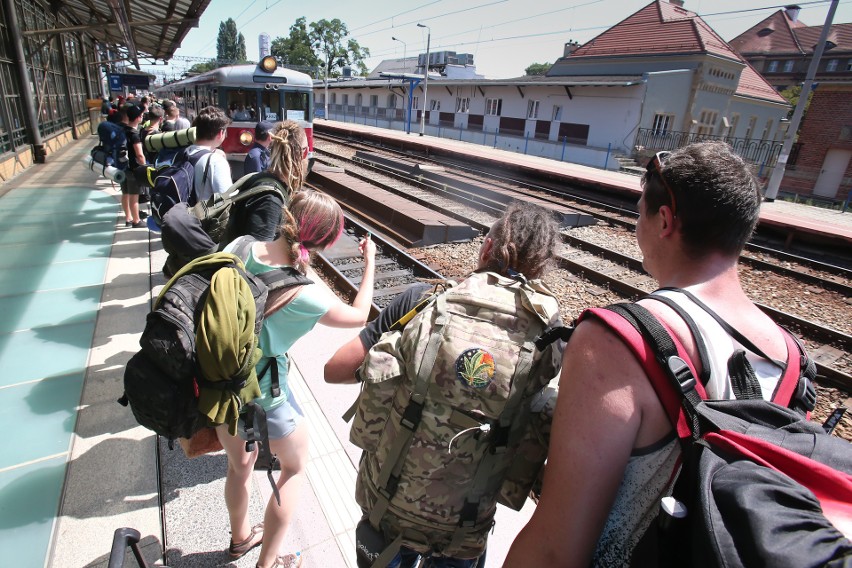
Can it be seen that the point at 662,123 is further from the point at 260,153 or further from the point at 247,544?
the point at 247,544

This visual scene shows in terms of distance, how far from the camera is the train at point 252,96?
39.7ft

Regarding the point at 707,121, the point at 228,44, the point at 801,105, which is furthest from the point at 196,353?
the point at 228,44

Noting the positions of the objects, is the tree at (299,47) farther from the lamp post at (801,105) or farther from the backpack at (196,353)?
the backpack at (196,353)

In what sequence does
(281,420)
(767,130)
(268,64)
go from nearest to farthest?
(281,420) < (268,64) < (767,130)

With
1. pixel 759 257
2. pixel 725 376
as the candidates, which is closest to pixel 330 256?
pixel 725 376

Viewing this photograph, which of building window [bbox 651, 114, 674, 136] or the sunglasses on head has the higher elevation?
building window [bbox 651, 114, 674, 136]

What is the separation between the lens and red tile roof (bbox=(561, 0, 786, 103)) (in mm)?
31214

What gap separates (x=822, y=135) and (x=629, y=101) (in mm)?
10789

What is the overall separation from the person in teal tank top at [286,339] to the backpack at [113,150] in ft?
20.6

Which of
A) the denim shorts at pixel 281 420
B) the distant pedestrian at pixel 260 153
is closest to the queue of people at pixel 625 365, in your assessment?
the denim shorts at pixel 281 420

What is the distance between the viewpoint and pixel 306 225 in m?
2.12

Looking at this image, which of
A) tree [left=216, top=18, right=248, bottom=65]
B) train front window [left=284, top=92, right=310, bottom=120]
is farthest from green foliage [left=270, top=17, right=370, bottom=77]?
train front window [left=284, top=92, right=310, bottom=120]

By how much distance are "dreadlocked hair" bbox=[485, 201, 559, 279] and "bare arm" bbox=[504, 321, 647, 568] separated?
0.51 metres

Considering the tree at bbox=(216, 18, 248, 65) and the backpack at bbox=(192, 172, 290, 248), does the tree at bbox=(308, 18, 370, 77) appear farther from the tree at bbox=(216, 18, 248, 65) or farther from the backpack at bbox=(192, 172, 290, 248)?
the backpack at bbox=(192, 172, 290, 248)
